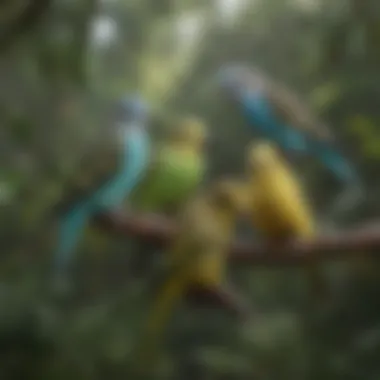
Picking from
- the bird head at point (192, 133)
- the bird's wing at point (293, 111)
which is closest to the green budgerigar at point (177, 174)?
the bird head at point (192, 133)

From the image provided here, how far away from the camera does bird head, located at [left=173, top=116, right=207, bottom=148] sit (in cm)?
137

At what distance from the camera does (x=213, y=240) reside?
53.2 inches

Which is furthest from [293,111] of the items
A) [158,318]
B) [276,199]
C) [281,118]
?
[158,318]

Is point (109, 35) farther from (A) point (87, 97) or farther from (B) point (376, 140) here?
(B) point (376, 140)

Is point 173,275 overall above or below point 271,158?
below

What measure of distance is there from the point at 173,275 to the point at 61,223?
174mm

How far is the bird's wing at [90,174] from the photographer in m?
1.38

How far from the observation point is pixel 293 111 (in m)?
1.38

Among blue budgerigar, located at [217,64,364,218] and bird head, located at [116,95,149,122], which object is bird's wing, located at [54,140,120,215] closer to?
bird head, located at [116,95,149,122]

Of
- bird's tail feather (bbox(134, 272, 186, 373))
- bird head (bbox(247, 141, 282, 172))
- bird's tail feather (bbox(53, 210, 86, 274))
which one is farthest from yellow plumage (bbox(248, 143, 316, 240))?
bird's tail feather (bbox(53, 210, 86, 274))

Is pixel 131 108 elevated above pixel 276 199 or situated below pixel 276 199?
above

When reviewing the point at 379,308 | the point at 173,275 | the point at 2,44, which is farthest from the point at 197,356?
the point at 2,44

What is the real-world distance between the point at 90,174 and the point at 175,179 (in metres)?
0.12

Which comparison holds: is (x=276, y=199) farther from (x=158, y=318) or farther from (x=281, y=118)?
(x=158, y=318)
